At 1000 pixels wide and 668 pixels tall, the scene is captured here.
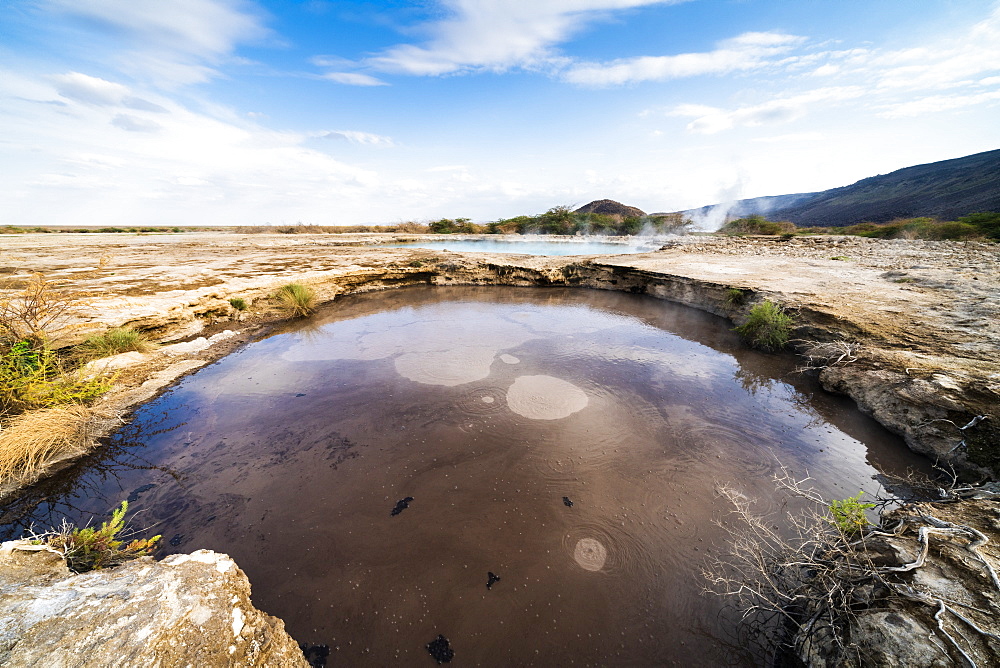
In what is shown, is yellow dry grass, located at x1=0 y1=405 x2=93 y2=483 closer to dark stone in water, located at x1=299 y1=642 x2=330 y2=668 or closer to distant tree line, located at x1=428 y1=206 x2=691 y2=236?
dark stone in water, located at x1=299 y1=642 x2=330 y2=668

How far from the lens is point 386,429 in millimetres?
4410

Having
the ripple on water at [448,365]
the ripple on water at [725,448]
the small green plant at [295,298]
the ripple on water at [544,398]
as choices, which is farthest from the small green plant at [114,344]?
the ripple on water at [725,448]

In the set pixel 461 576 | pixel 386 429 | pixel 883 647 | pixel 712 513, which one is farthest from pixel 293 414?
pixel 883 647

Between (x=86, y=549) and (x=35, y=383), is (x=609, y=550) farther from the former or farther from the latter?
(x=35, y=383)

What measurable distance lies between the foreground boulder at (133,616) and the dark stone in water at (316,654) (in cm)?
47

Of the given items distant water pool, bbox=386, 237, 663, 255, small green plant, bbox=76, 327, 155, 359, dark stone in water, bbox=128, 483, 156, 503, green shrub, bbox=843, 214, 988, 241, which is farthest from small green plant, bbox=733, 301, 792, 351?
green shrub, bbox=843, 214, 988, 241

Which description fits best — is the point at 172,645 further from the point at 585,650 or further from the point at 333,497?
the point at 585,650

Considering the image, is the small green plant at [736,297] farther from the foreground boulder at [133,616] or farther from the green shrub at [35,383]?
the green shrub at [35,383]

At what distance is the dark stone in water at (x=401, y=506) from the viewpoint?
3.20m

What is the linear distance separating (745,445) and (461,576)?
3.87 metres

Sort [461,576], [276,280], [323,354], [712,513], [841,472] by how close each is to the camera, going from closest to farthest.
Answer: [461,576] < [712,513] < [841,472] < [323,354] < [276,280]

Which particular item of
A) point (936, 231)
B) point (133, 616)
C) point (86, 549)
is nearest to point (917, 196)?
point (936, 231)

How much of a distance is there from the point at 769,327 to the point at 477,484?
23.4 ft

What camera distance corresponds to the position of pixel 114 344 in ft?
17.6
